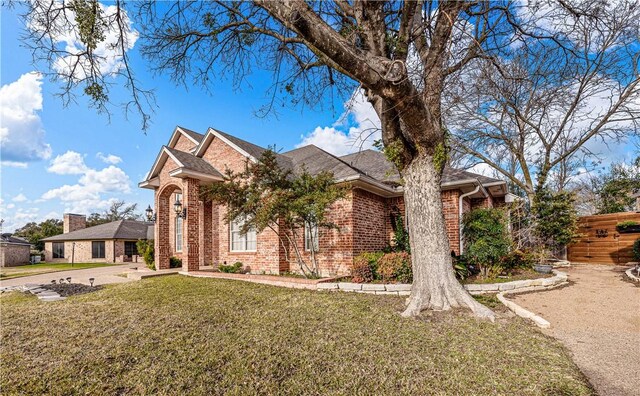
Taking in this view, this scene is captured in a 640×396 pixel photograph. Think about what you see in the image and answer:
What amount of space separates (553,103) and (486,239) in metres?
10.00

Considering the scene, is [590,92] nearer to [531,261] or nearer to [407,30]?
[531,261]

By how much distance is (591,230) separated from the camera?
1418cm

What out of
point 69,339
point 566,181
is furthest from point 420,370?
point 566,181

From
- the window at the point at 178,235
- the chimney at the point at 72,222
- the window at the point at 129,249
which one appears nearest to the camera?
the window at the point at 178,235

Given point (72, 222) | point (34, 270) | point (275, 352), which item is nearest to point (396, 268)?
point (275, 352)

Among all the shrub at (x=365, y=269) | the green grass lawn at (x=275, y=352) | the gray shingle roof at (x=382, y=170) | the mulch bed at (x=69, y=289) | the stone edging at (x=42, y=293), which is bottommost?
the mulch bed at (x=69, y=289)

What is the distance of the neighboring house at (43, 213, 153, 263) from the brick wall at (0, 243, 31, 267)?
166 cm

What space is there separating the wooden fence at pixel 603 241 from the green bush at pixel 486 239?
850cm

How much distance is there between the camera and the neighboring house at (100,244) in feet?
85.8

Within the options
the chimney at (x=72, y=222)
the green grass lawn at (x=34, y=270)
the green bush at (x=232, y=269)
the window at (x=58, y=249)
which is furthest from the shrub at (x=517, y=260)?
the chimney at (x=72, y=222)

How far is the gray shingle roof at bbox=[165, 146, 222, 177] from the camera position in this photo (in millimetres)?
10954

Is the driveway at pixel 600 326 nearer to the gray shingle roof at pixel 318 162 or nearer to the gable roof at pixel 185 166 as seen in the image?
the gray shingle roof at pixel 318 162

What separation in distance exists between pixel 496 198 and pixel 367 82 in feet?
41.9

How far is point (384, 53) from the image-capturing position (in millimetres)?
5555
